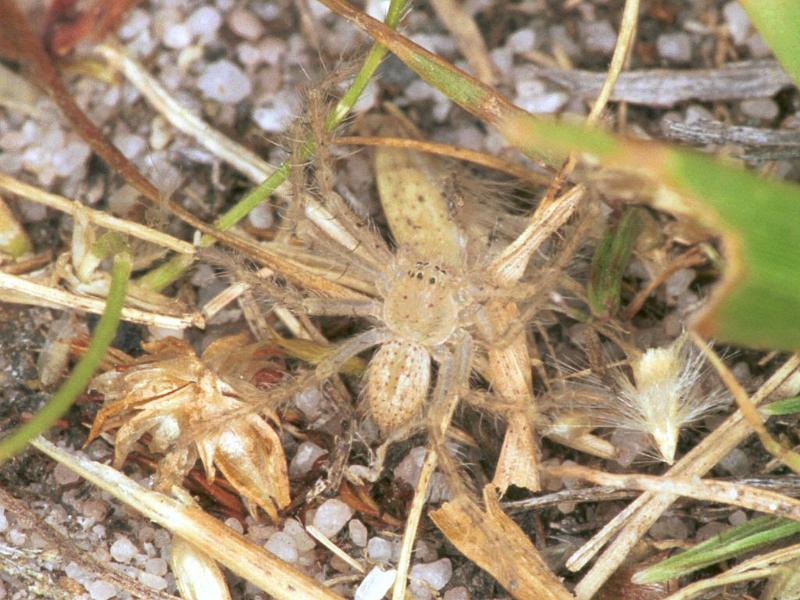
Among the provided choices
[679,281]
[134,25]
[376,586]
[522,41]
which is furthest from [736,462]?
[134,25]

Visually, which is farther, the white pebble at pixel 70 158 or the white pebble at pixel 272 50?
the white pebble at pixel 272 50

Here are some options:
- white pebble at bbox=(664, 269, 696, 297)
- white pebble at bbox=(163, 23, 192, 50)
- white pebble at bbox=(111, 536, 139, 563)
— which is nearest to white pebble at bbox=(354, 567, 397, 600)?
white pebble at bbox=(111, 536, 139, 563)

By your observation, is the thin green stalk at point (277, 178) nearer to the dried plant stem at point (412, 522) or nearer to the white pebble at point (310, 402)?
the white pebble at point (310, 402)

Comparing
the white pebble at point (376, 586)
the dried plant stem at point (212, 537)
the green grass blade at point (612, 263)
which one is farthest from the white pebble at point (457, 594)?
the green grass blade at point (612, 263)

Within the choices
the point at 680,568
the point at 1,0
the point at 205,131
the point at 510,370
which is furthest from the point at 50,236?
the point at 680,568

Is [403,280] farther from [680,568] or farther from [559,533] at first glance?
[680,568]

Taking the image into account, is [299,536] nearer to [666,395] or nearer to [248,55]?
[666,395]

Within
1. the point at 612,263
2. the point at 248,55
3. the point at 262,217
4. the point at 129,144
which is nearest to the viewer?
the point at 612,263
